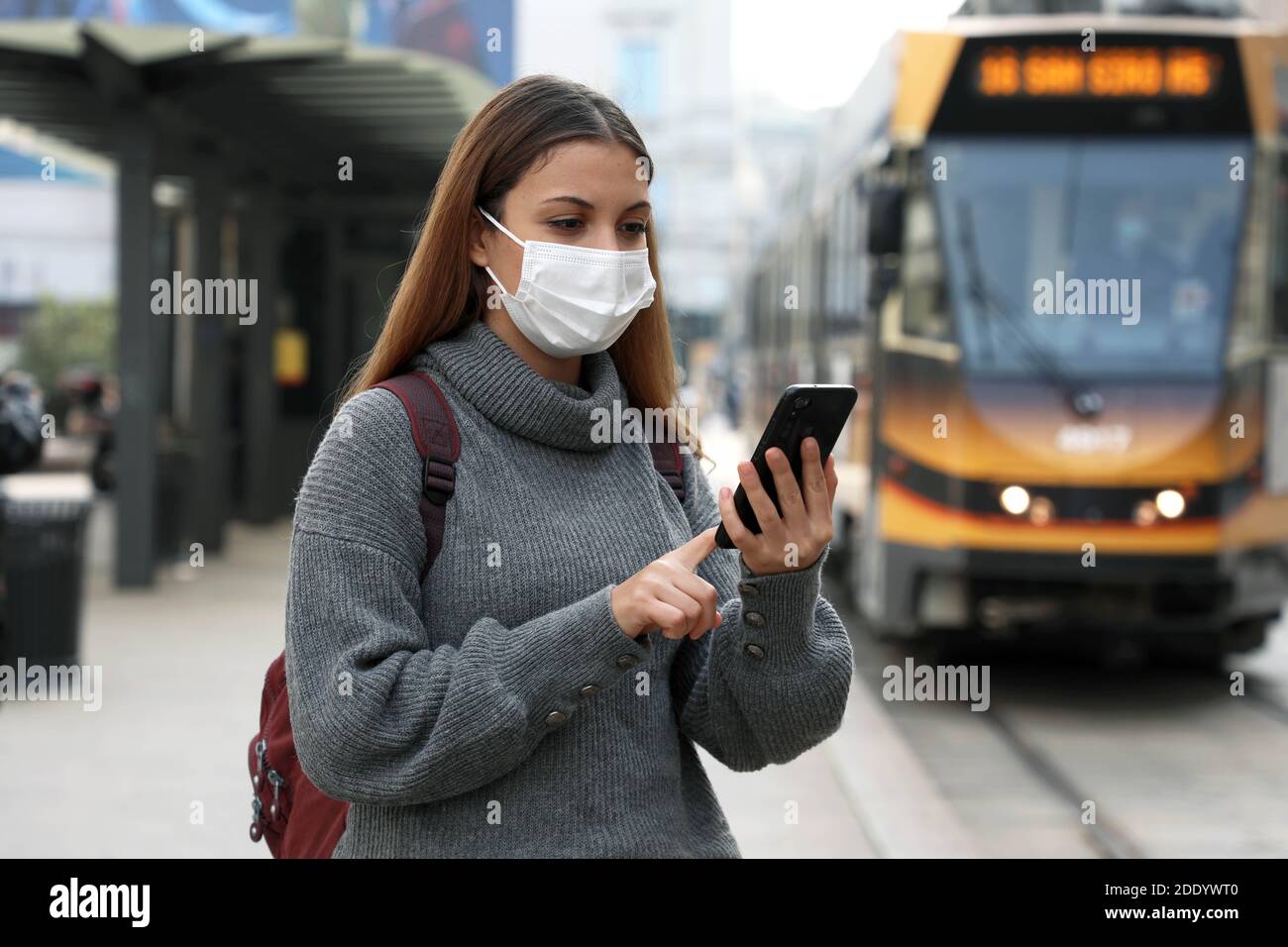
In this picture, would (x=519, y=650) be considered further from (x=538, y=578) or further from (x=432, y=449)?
(x=432, y=449)

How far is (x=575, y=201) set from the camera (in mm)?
2137

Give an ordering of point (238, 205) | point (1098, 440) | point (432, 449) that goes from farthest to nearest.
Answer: point (238, 205) → point (1098, 440) → point (432, 449)

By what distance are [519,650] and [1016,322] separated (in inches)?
266

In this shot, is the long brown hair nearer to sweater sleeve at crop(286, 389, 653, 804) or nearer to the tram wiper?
sweater sleeve at crop(286, 389, 653, 804)

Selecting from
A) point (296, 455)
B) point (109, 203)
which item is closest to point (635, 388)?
point (296, 455)

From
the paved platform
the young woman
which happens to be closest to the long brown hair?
the young woman

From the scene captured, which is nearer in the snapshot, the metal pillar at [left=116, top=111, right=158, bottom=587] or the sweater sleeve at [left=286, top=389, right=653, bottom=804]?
the sweater sleeve at [left=286, top=389, right=653, bottom=804]

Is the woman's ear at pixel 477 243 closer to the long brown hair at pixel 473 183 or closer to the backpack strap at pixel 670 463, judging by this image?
the long brown hair at pixel 473 183

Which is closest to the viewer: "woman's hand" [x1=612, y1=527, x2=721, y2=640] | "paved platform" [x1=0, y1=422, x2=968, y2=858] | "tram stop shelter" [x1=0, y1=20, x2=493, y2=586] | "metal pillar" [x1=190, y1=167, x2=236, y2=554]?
"woman's hand" [x1=612, y1=527, x2=721, y2=640]

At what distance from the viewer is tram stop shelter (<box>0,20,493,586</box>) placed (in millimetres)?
10805

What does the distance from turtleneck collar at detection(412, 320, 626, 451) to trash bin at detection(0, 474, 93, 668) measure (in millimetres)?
6647

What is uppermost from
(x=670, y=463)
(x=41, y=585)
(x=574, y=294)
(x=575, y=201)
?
(x=575, y=201)

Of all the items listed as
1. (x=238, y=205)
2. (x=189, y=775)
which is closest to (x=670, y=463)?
(x=189, y=775)

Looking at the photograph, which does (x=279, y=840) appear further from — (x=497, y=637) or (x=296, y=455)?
(x=296, y=455)
